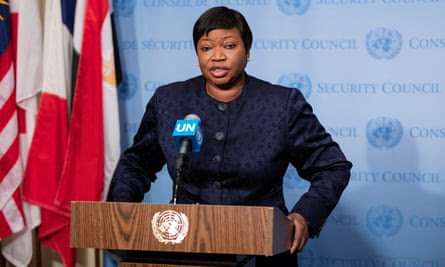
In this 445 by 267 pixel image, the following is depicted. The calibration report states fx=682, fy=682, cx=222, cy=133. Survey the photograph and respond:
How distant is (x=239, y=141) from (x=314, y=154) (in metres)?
0.25

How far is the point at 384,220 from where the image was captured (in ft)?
11.7

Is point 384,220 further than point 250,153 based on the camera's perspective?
Yes

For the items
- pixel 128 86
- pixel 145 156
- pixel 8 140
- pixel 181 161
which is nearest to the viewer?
pixel 181 161

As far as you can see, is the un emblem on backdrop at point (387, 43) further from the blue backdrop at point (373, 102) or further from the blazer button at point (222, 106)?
the blazer button at point (222, 106)

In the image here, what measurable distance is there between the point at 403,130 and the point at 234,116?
61.7 inches

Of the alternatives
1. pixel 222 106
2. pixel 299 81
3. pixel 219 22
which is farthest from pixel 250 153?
pixel 299 81

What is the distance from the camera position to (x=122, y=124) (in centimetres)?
378

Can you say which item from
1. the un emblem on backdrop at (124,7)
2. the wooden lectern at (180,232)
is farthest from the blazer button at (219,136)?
the un emblem on backdrop at (124,7)

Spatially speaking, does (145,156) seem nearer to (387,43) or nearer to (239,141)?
(239,141)

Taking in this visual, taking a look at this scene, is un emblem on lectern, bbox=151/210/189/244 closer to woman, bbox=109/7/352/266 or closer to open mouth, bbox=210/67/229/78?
woman, bbox=109/7/352/266

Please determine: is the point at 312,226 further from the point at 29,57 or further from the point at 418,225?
the point at 29,57

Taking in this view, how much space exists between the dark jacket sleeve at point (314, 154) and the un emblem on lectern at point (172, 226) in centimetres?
63

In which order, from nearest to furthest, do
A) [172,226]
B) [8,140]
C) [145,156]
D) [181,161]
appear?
[172,226]
[181,161]
[145,156]
[8,140]

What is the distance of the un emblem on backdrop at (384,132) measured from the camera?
139 inches
